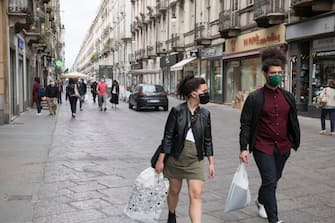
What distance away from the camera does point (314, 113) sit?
19.0 meters

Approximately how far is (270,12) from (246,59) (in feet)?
17.2

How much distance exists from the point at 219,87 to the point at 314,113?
41.6ft

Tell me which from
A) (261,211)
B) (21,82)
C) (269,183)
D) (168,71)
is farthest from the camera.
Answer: (168,71)

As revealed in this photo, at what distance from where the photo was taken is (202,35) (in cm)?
3356

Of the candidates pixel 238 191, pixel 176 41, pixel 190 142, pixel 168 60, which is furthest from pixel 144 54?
pixel 190 142

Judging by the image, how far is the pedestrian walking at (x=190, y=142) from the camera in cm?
456

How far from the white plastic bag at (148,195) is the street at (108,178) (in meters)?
0.71

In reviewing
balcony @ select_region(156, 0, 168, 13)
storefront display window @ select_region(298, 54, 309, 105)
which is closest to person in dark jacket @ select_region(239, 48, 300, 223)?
storefront display window @ select_region(298, 54, 309, 105)

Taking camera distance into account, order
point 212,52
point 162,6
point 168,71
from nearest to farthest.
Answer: point 212,52 → point 168,71 → point 162,6

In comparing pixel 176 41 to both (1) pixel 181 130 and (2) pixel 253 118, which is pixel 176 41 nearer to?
(2) pixel 253 118

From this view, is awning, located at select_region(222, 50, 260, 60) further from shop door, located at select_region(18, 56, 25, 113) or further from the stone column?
the stone column

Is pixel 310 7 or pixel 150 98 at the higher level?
pixel 310 7

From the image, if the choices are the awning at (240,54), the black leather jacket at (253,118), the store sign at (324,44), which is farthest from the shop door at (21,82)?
the black leather jacket at (253,118)

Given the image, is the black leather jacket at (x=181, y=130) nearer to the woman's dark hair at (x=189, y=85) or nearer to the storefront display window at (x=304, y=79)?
the woman's dark hair at (x=189, y=85)
